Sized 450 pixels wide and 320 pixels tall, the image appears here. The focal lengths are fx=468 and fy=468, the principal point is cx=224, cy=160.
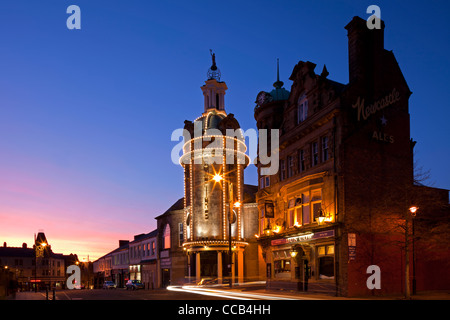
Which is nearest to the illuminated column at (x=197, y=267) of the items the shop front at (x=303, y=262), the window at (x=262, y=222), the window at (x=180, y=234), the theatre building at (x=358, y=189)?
the window at (x=180, y=234)

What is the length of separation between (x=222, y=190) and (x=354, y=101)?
25.1 meters

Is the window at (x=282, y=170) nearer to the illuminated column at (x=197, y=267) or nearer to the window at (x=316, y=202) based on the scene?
the window at (x=316, y=202)

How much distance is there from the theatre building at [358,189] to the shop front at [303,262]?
0.07 m

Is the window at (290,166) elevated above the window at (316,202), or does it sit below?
above

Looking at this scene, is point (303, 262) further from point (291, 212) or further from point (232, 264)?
point (232, 264)

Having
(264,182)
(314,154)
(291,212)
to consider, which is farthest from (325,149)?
(264,182)

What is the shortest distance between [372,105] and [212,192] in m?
25.9

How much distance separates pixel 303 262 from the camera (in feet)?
116

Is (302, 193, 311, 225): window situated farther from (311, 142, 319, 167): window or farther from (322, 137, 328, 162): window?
(322, 137, 328, 162): window

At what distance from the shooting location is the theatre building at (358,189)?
3064 centimetres

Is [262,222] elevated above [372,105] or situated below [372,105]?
below
